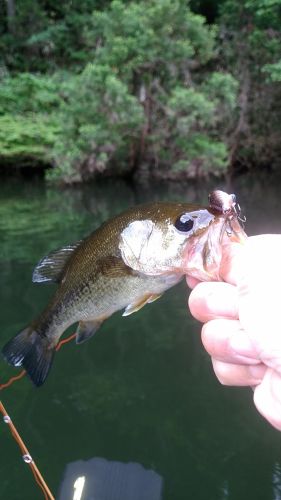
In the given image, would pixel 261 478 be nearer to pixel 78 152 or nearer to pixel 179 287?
pixel 179 287

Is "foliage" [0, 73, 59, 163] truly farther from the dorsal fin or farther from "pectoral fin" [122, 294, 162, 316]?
"pectoral fin" [122, 294, 162, 316]

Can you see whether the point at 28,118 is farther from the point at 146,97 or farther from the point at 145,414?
the point at 145,414

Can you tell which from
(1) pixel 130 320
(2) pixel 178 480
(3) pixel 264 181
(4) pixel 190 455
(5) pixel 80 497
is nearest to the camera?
(5) pixel 80 497

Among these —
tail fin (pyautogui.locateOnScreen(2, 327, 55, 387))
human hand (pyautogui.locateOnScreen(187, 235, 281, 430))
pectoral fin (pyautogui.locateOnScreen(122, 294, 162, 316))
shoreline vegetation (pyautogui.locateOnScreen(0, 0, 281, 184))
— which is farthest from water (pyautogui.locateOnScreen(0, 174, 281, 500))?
shoreline vegetation (pyautogui.locateOnScreen(0, 0, 281, 184))

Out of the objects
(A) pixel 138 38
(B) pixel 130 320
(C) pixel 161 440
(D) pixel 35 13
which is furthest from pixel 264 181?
(C) pixel 161 440

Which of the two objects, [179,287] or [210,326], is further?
[179,287]
